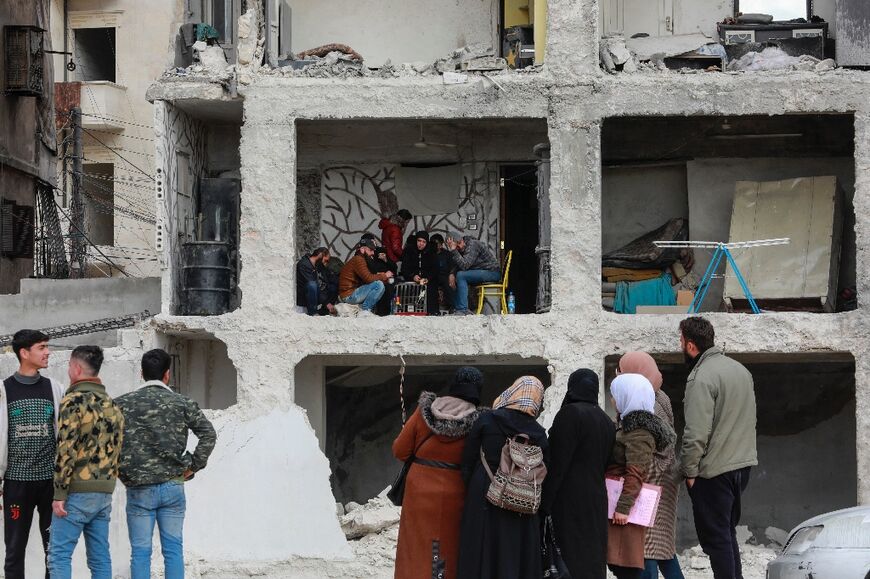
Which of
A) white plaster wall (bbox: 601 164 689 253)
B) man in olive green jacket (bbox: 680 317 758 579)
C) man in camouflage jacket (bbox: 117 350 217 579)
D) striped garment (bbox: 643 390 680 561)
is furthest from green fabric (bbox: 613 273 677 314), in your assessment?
man in camouflage jacket (bbox: 117 350 217 579)

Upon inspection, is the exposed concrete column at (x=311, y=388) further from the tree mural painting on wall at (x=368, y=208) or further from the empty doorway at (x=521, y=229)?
the empty doorway at (x=521, y=229)

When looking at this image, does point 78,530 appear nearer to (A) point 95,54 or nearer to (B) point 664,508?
(B) point 664,508

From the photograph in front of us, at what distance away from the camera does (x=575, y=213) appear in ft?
52.8

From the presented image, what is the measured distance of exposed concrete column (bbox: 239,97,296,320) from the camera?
16266 millimetres

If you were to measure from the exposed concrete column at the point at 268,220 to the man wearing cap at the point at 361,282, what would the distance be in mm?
947

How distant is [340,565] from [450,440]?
6979mm

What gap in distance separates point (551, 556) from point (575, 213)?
7397 millimetres

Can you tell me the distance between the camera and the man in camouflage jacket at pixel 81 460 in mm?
9516

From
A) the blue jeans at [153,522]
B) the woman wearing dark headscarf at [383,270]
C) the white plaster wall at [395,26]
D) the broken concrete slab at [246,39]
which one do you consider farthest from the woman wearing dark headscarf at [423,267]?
the blue jeans at [153,522]

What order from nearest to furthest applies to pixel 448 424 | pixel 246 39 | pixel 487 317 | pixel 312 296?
pixel 448 424 < pixel 487 317 < pixel 246 39 < pixel 312 296

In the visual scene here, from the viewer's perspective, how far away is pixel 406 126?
61.4 ft

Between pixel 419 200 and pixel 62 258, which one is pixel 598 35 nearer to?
pixel 419 200

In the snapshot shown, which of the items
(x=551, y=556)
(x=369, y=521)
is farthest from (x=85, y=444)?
(x=369, y=521)

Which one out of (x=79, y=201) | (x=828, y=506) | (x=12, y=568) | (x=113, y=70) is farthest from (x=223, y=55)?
(x=113, y=70)
